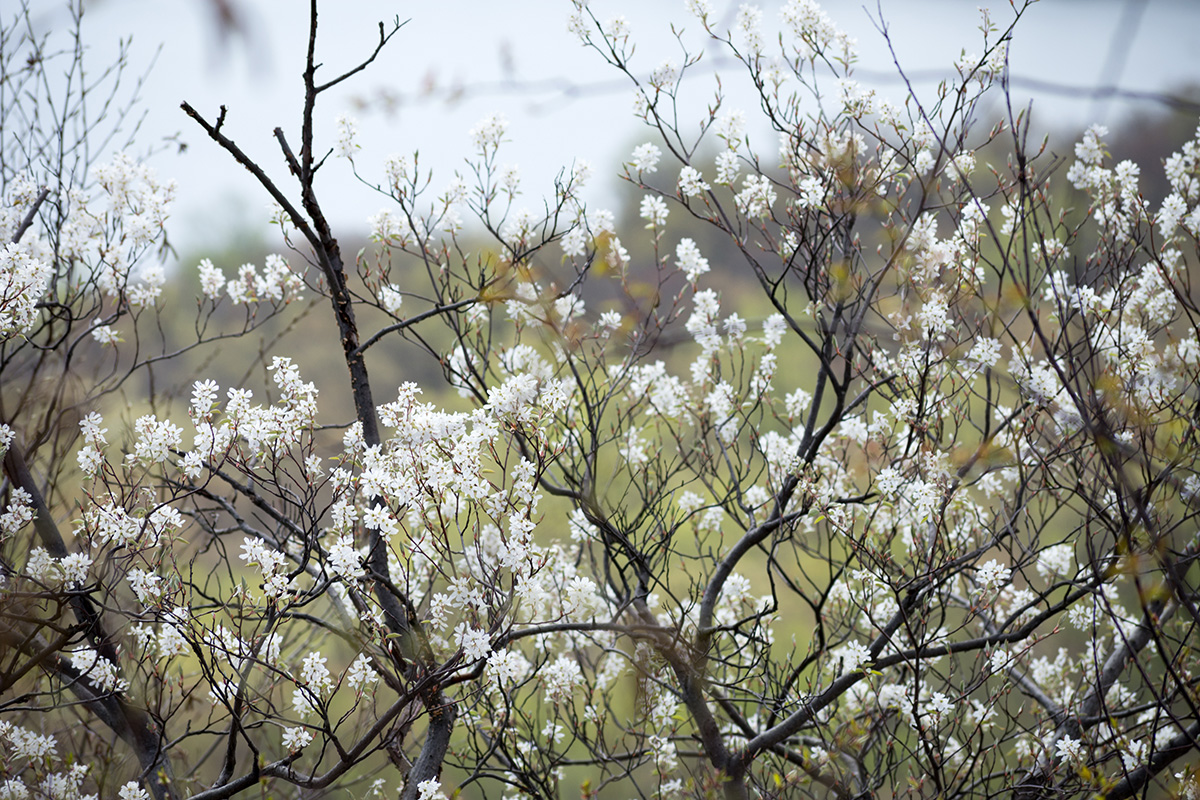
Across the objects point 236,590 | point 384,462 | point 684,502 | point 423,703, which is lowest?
point 423,703

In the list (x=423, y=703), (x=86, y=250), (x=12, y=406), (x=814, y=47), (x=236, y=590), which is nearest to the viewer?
(x=236, y=590)

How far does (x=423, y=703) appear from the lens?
7.36 ft

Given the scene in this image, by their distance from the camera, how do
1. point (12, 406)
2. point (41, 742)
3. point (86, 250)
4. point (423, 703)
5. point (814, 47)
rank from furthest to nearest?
point (12, 406) → point (86, 250) → point (814, 47) → point (41, 742) → point (423, 703)

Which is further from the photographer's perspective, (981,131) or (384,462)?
(981,131)

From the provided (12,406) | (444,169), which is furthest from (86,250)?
(444,169)

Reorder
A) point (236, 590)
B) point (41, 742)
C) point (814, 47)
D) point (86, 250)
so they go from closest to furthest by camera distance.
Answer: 1. point (236, 590)
2. point (41, 742)
3. point (814, 47)
4. point (86, 250)

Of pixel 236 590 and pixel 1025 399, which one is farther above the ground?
pixel 236 590

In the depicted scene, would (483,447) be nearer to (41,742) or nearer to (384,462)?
(384,462)

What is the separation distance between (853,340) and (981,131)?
4.42ft

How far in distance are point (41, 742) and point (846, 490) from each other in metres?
3.16

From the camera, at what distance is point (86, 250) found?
327 centimetres

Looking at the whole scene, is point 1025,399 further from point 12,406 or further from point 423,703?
point 12,406

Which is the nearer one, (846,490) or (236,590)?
(236,590)

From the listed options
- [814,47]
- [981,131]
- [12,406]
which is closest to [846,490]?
[981,131]
